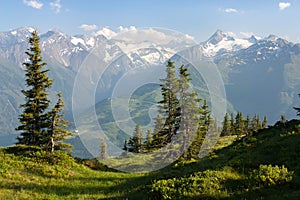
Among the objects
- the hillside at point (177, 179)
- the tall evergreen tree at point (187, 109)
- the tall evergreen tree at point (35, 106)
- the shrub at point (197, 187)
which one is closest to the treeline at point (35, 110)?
the tall evergreen tree at point (35, 106)

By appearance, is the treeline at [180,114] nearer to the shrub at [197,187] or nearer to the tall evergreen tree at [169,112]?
the tall evergreen tree at [169,112]

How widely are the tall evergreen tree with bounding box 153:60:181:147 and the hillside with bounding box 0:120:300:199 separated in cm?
1878

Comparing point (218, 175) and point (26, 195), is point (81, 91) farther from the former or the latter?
point (218, 175)

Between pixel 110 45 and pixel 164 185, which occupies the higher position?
pixel 110 45

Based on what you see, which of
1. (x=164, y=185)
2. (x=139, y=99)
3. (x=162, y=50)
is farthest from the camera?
(x=139, y=99)

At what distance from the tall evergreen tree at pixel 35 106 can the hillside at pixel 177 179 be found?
940cm

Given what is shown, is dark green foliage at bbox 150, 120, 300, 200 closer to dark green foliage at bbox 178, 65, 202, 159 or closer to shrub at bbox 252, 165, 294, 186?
shrub at bbox 252, 165, 294, 186

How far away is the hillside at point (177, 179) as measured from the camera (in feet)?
41.6

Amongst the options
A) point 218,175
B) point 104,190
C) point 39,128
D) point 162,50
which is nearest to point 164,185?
point 218,175

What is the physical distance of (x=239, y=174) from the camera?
15141mm

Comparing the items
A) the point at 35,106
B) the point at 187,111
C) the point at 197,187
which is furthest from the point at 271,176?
the point at 35,106

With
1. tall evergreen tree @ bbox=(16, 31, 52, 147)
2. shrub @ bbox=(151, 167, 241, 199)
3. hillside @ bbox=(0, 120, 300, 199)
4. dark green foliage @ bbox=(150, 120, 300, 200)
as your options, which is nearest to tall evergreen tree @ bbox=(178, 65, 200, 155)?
hillside @ bbox=(0, 120, 300, 199)

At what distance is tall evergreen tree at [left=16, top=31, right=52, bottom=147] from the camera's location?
37.3 m

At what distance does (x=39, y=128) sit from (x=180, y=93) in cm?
1894
